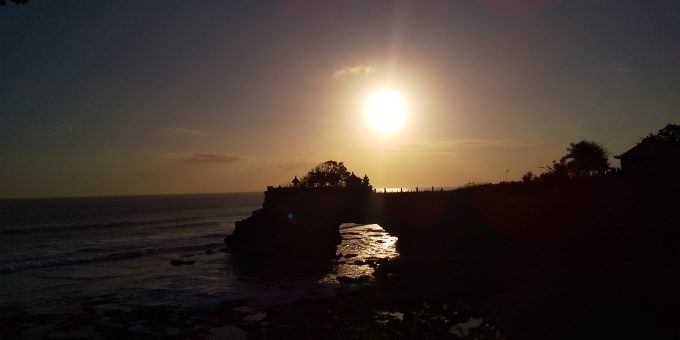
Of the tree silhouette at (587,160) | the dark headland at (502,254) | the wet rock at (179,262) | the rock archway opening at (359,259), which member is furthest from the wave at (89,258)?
the tree silhouette at (587,160)

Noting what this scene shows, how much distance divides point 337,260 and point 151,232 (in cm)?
5417

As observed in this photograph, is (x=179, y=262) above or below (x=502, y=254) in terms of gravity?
below

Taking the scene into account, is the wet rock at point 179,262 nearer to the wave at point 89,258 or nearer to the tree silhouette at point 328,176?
the wave at point 89,258

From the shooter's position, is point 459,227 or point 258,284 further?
point 459,227

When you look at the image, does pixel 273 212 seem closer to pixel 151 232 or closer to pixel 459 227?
pixel 459 227

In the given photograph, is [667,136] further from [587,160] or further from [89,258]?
[89,258]

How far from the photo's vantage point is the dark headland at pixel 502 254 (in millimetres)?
20219

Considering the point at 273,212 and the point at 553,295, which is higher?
the point at 273,212

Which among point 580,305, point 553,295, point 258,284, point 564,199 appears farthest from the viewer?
point 564,199

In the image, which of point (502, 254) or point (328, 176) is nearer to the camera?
point (502, 254)

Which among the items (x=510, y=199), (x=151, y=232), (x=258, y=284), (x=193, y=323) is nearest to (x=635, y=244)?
(x=510, y=199)

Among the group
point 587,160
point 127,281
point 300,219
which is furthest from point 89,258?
point 587,160

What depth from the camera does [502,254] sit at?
4178 centimetres

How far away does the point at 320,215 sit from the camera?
2327 inches
